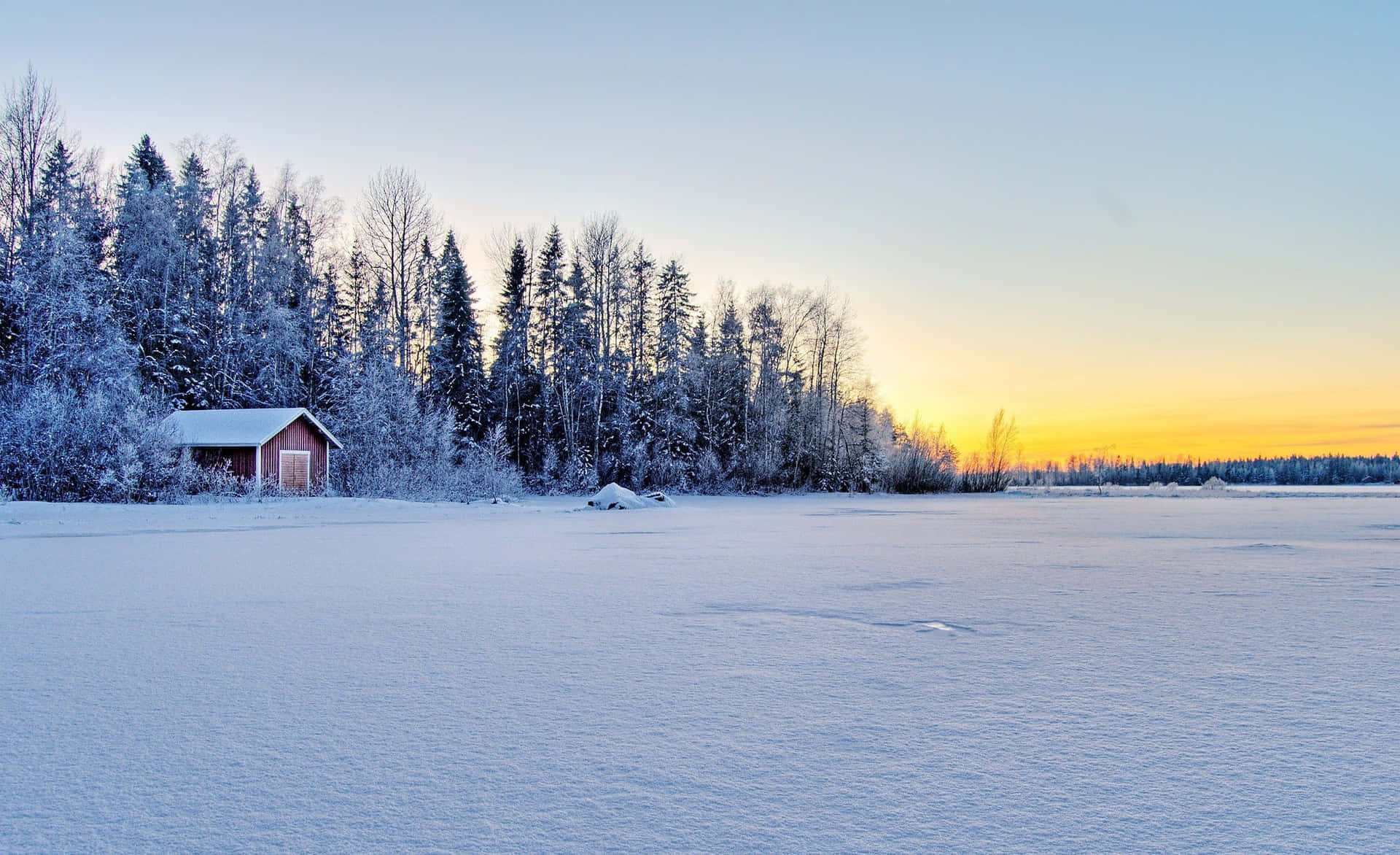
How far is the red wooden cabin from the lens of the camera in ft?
84.3

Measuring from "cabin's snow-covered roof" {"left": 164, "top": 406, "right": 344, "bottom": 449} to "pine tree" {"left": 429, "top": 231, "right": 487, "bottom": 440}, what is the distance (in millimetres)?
10257

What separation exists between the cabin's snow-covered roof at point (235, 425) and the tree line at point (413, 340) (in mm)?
1943

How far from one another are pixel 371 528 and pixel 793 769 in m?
14.6

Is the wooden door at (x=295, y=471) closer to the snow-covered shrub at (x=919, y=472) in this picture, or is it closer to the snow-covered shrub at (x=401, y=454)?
the snow-covered shrub at (x=401, y=454)

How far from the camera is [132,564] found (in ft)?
28.9

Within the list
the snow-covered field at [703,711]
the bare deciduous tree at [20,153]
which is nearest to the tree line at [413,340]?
the bare deciduous tree at [20,153]

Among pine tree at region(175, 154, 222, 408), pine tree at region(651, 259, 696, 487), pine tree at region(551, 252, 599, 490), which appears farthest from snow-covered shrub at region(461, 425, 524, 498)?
pine tree at region(175, 154, 222, 408)

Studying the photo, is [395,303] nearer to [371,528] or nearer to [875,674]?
[371,528]

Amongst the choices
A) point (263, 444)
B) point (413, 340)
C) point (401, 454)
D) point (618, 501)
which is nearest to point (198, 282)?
point (413, 340)

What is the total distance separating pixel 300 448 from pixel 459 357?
41.6 ft

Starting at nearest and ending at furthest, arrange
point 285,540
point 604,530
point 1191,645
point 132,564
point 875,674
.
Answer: point 875,674 < point 1191,645 < point 132,564 < point 285,540 < point 604,530

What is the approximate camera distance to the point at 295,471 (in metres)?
27.4

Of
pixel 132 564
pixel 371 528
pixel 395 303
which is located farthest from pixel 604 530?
pixel 395 303

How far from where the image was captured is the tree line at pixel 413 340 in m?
27.9
